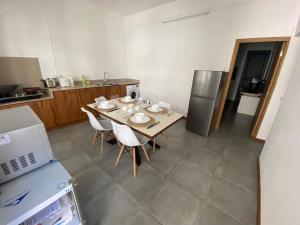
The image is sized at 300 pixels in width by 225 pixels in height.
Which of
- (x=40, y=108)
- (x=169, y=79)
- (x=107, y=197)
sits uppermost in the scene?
(x=169, y=79)

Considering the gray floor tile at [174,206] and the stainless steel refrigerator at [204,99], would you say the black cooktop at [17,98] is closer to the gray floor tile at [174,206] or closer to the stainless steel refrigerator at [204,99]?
the gray floor tile at [174,206]

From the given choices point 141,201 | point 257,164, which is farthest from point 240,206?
point 141,201

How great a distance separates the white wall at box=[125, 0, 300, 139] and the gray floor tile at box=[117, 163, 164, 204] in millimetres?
2315

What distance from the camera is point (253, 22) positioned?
2482mm

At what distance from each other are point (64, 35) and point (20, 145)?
3.39 m

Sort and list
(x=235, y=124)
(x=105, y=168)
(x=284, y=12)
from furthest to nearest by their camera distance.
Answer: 1. (x=235, y=124)
2. (x=284, y=12)
3. (x=105, y=168)

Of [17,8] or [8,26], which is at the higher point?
[17,8]

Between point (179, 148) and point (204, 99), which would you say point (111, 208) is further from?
point (204, 99)

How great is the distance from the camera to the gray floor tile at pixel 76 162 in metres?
2.01

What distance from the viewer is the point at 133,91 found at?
4.54 meters

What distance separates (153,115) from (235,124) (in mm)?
2912

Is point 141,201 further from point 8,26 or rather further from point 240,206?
point 8,26

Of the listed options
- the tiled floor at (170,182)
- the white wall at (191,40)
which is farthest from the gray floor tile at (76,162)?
the white wall at (191,40)

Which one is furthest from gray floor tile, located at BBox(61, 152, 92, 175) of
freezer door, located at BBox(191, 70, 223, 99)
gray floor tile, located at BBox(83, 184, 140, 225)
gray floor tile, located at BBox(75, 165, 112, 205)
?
freezer door, located at BBox(191, 70, 223, 99)
